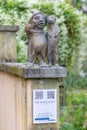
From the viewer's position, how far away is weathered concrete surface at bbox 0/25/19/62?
18.4 feet

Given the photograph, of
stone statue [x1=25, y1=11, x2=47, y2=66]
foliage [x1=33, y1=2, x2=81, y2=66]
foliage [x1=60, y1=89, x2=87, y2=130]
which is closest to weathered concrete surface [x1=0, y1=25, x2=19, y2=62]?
foliage [x1=60, y1=89, x2=87, y2=130]

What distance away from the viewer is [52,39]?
12.8ft

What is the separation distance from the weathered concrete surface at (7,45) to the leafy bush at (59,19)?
51.7 inches

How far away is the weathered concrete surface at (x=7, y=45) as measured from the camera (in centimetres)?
560

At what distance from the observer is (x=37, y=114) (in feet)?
12.6

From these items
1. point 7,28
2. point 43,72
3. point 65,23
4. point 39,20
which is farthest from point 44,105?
point 65,23

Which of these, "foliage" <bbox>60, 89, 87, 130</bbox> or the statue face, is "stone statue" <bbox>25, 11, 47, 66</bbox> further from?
"foliage" <bbox>60, 89, 87, 130</bbox>

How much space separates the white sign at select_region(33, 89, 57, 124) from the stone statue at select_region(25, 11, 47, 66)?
0.27 metres

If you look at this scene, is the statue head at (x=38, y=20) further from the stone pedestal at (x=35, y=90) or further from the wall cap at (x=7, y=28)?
the wall cap at (x=7, y=28)

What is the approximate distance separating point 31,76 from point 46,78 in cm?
14

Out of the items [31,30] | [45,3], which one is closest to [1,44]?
[31,30]

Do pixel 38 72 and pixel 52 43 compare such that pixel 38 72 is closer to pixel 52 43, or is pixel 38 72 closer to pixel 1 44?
pixel 52 43

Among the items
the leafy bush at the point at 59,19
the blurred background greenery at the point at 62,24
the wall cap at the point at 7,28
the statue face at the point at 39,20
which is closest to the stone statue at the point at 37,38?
the statue face at the point at 39,20

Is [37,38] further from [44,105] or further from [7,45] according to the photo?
[7,45]
